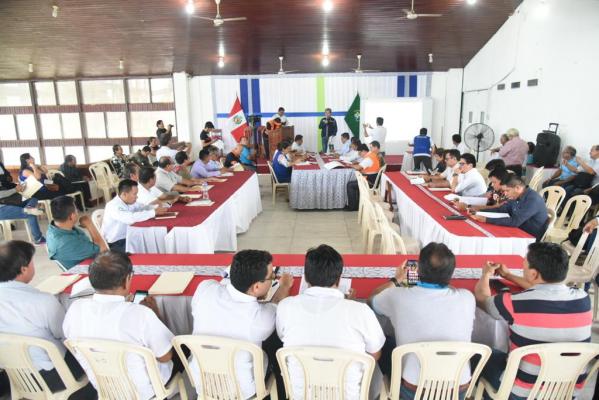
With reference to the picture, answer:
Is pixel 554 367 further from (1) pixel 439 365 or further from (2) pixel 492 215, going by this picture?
(2) pixel 492 215

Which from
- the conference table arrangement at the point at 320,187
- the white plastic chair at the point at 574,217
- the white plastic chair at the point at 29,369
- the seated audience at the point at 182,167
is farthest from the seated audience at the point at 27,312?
the conference table arrangement at the point at 320,187

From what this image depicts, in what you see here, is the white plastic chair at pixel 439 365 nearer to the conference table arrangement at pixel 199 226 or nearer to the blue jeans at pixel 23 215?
the conference table arrangement at pixel 199 226

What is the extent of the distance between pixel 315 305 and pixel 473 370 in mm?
837

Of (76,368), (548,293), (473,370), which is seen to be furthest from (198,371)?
(548,293)

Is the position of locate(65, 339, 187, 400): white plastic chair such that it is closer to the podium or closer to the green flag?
the podium

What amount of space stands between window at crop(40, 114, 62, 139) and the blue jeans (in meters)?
7.72

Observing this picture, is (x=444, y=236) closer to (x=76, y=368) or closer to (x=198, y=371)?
(x=198, y=371)

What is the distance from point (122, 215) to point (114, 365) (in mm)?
1971

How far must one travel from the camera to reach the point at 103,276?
1.73 m

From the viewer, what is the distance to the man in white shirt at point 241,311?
67.2 inches

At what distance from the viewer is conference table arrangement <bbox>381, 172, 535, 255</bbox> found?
3.06m

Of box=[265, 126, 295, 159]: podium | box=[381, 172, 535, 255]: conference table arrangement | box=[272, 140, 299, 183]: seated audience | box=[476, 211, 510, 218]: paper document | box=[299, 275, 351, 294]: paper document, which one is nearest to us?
box=[299, 275, 351, 294]: paper document

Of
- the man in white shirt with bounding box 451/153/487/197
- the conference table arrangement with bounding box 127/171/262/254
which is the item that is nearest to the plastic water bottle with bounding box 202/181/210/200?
the conference table arrangement with bounding box 127/171/262/254

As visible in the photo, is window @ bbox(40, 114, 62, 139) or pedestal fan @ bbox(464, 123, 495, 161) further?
window @ bbox(40, 114, 62, 139)
